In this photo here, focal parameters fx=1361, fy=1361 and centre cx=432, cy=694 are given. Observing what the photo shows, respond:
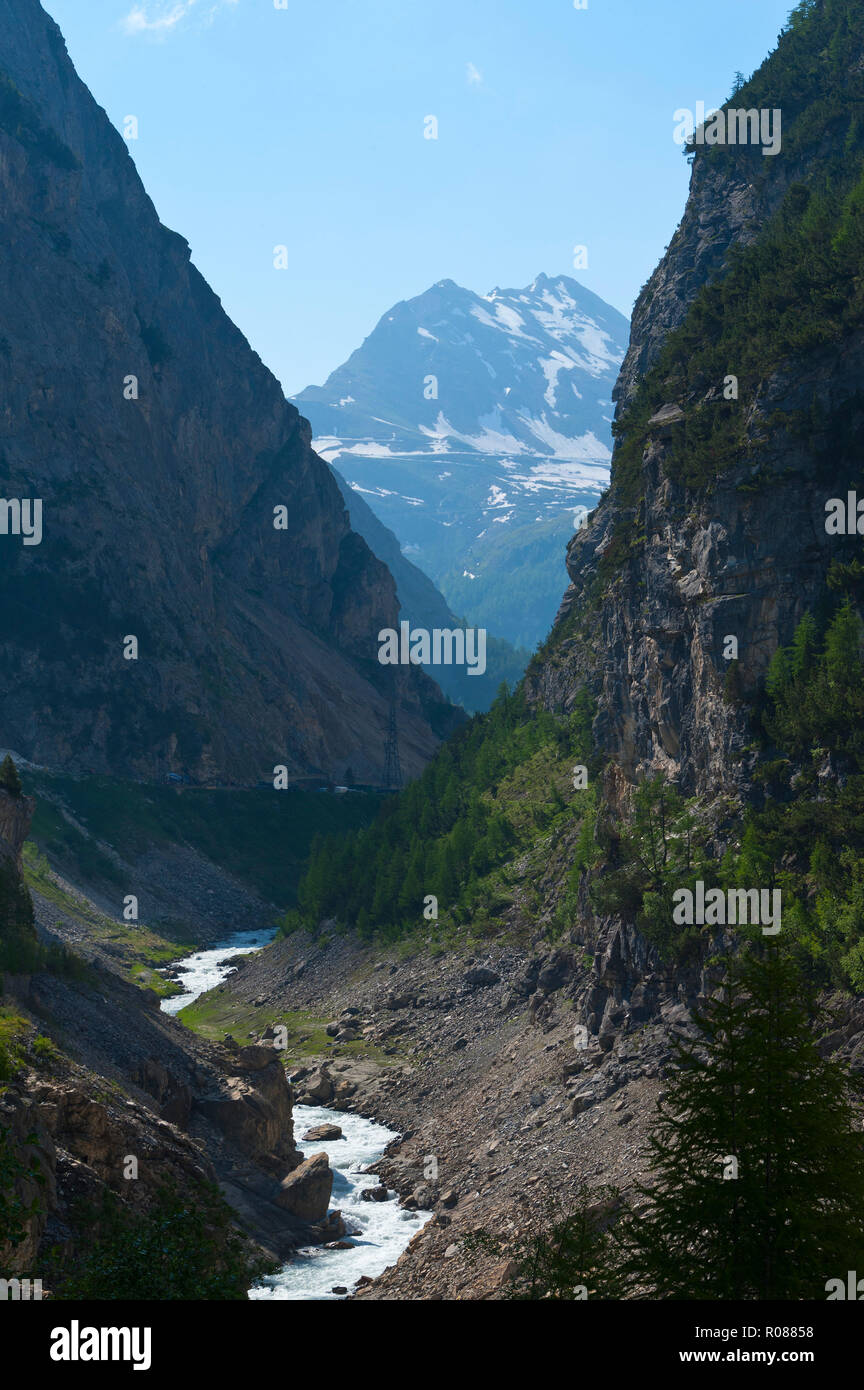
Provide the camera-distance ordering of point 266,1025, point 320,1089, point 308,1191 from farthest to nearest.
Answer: point 266,1025 < point 320,1089 < point 308,1191

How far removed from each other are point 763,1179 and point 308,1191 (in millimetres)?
42289

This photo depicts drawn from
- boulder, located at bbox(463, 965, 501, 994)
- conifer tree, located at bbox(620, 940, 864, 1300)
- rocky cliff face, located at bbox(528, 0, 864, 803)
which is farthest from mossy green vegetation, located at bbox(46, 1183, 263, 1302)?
boulder, located at bbox(463, 965, 501, 994)

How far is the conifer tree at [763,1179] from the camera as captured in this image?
82.6 feet

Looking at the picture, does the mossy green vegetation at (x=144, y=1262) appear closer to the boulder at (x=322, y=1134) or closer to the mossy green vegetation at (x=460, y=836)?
the boulder at (x=322, y=1134)

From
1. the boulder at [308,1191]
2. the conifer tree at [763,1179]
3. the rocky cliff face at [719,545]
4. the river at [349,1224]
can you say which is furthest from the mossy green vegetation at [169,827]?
the conifer tree at [763,1179]

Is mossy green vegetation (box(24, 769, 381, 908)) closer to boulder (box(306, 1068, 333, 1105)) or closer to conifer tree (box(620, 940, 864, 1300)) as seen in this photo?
boulder (box(306, 1068, 333, 1105))

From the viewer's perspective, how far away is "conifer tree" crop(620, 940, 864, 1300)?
82.6 feet

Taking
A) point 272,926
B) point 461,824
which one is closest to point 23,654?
point 272,926

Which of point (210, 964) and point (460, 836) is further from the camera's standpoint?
point (210, 964)

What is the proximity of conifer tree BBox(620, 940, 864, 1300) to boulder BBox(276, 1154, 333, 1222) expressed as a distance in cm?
3870

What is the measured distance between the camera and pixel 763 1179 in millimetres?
26156

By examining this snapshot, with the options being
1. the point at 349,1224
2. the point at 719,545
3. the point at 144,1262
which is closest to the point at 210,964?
the point at 349,1224

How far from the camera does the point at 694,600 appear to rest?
77375mm

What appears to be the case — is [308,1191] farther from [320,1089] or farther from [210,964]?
[210,964]
